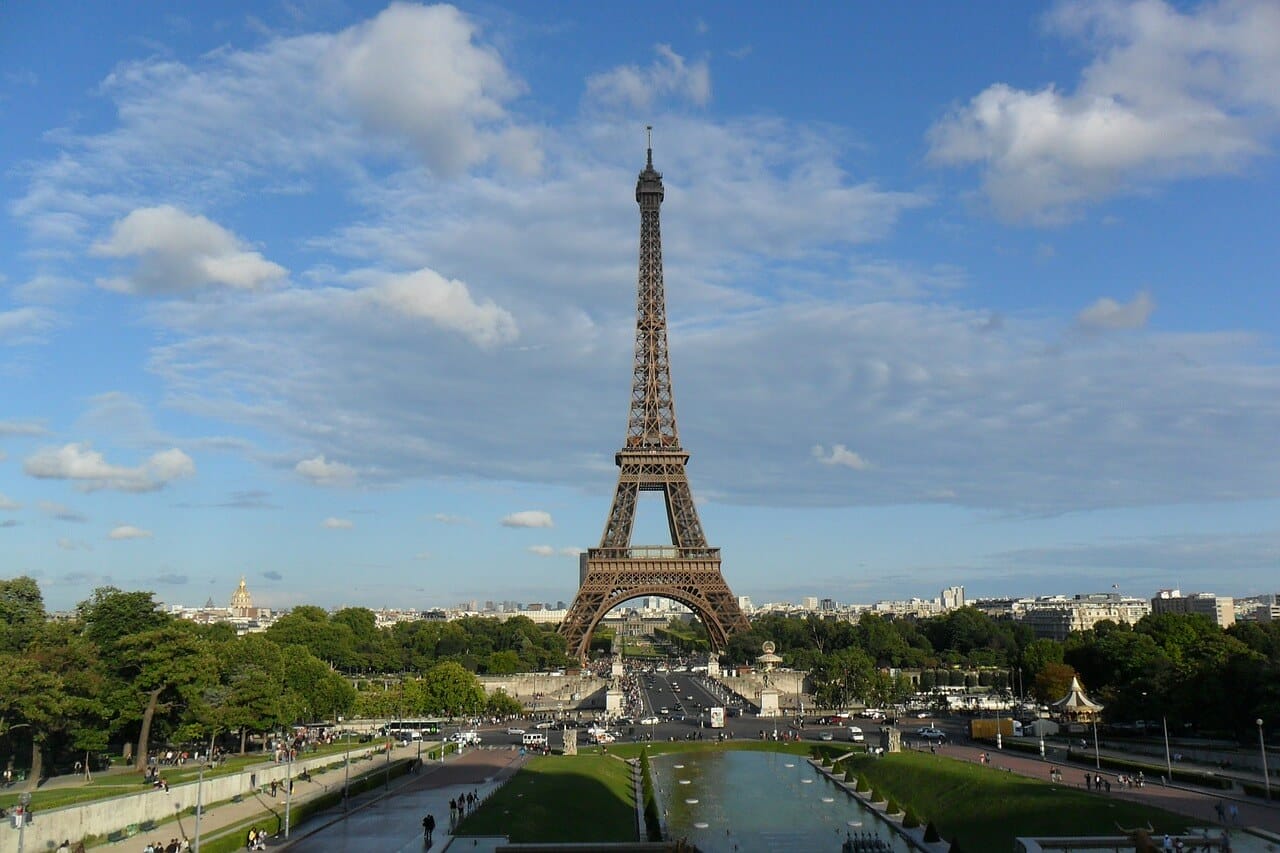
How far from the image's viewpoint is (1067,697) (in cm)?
6488

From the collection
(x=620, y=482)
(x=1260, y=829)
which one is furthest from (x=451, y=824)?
(x=620, y=482)

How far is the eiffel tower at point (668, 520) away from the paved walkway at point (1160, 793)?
45291 millimetres

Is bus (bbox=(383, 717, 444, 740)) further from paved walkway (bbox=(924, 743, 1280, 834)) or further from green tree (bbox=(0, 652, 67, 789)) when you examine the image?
paved walkway (bbox=(924, 743, 1280, 834))

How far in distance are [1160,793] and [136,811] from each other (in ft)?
124

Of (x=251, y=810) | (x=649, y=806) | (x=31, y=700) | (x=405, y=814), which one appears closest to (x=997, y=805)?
(x=649, y=806)

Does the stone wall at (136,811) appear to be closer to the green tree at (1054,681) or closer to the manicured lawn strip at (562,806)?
the manicured lawn strip at (562,806)

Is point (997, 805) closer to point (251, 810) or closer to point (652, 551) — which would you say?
point (251, 810)

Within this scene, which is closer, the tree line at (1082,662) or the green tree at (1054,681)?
the tree line at (1082,662)

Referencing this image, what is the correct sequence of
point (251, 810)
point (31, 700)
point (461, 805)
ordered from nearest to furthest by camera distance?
point (461, 805) < point (251, 810) < point (31, 700)

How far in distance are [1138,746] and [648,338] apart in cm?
6392

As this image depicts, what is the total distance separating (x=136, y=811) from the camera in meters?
34.8

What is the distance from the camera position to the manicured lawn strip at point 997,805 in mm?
34938

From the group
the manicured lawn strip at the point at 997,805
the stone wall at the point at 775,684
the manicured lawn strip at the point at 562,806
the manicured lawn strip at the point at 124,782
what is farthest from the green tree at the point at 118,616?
the stone wall at the point at 775,684

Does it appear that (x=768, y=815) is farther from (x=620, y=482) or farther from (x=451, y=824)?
(x=620, y=482)
